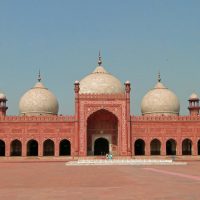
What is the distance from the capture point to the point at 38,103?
29.7m

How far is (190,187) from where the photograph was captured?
7883 millimetres

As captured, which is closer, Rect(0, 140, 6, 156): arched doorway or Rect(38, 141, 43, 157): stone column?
Rect(38, 141, 43, 157): stone column

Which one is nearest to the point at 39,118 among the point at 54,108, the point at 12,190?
the point at 54,108

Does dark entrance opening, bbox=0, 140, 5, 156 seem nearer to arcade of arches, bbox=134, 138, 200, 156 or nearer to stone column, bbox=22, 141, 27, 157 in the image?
stone column, bbox=22, 141, 27, 157

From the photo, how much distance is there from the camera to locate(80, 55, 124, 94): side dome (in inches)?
1123

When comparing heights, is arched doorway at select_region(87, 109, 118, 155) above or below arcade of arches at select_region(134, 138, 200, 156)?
above

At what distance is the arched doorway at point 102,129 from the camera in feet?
89.1

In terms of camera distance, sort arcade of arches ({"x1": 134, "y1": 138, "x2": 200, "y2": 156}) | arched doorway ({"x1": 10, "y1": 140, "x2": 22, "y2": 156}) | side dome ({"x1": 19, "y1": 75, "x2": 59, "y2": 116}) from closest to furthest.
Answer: arched doorway ({"x1": 10, "y1": 140, "x2": 22, "y2": 156}) < arcade of arches ({"x1": 134, "y1": 138, "x2": 200, "y2": 156}) < side dome ({"x1": 19, "y1": 75, "x2": 59, "y2": 116})

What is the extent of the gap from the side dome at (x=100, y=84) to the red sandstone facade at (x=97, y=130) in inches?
78.3

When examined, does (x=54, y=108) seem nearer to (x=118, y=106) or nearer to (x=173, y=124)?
(x=118, y=106)

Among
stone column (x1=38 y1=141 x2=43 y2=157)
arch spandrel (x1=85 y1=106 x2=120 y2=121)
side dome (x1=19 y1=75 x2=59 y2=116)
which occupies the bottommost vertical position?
stone column (x1=38 y1=141 x2=43 y2=157)

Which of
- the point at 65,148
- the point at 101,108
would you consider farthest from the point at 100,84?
the point at 65,148

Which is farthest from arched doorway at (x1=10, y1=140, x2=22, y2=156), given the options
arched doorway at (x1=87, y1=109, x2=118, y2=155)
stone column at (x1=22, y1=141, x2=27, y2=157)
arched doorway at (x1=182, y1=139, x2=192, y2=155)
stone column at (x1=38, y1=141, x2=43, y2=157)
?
arched doorway at (x1=182, y1=139, x2=192, y2=155)

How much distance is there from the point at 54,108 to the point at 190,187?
23.3 m
